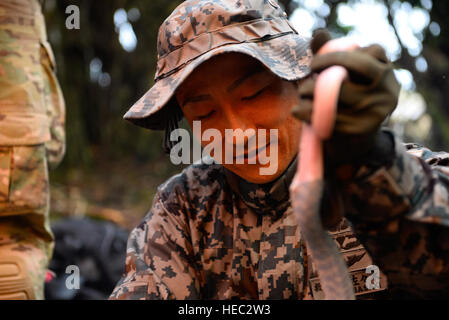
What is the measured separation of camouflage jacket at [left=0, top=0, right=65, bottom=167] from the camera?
219 cm

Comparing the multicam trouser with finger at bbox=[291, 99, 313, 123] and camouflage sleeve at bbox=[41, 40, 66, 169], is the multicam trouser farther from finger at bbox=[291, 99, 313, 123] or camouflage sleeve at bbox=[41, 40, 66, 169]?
finger at bbox=[291, 99, 313, 123]

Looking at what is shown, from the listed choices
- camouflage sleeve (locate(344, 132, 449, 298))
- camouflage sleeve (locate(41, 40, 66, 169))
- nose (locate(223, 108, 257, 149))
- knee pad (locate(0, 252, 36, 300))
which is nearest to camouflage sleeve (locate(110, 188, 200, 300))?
nose (locate(223, 108, 257, 149))

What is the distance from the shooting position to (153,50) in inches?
257

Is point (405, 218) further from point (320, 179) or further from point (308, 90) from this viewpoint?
point (308, 90)

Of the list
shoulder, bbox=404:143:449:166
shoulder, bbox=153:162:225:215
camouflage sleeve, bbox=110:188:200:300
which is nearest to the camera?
shoulder, bbox=404:143:449:166

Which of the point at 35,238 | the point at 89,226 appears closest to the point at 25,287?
the point at 35,238

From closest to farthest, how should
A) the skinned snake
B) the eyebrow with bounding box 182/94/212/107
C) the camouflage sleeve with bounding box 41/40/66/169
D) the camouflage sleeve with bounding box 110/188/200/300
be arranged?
the skinned snake < the eyebrow with bounding box 182/94/212/107 < the camouflage sleeve with bounding box 110/188/200/300 < the camouflage sleeve with bounding box 41/40/66/169

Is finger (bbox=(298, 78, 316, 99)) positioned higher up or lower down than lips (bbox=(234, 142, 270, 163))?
higher up

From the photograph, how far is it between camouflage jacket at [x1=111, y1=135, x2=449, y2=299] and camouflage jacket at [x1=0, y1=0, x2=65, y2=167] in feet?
2.77

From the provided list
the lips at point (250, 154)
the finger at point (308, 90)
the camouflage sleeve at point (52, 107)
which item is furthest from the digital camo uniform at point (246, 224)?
the camouflage sleeve at point (52, 107)

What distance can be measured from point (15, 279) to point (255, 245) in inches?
46.6

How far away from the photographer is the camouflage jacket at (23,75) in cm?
→ 219

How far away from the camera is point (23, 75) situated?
88.9 inches

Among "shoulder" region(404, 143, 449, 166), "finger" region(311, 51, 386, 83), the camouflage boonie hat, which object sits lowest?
"shoulder" region(404, 143, 449, 166)
